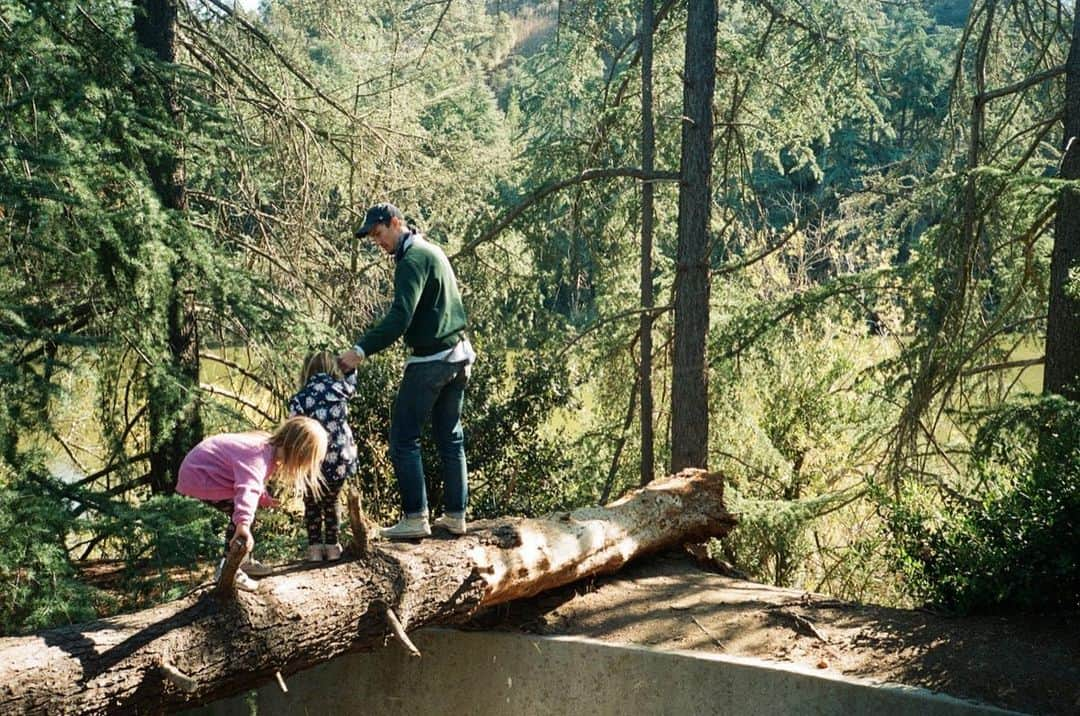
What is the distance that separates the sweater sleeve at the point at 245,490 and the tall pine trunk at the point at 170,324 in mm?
3102

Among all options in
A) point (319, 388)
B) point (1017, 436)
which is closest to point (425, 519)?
point (319, 388)

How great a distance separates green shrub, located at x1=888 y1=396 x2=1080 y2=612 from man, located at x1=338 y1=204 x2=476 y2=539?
3198 mm

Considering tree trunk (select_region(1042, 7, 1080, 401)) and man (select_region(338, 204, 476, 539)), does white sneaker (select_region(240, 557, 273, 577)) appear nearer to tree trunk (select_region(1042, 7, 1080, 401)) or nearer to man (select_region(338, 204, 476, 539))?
man (select_region(338, 204, 476, 539))

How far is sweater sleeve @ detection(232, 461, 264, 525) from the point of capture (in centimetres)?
559

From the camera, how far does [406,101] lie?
1431 centimetres

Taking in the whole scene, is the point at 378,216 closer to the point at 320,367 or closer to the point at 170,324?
the point at 320,367

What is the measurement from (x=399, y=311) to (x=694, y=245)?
503 cm

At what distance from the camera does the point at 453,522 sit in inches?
286

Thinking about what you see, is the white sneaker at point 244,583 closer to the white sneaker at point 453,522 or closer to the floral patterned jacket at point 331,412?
the floral patterned jacket at point 331,412

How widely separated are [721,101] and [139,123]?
7133 millimetres

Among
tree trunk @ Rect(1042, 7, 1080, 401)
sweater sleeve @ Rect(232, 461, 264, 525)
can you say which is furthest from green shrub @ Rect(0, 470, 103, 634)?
tree trunk @ Rect(1042, 7, 1080, 401)

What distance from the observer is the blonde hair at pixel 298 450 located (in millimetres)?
5801

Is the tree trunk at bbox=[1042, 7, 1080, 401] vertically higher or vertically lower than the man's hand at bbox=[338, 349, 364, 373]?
higher

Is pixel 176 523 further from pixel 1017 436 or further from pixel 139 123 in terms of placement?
pixel 1017 436
